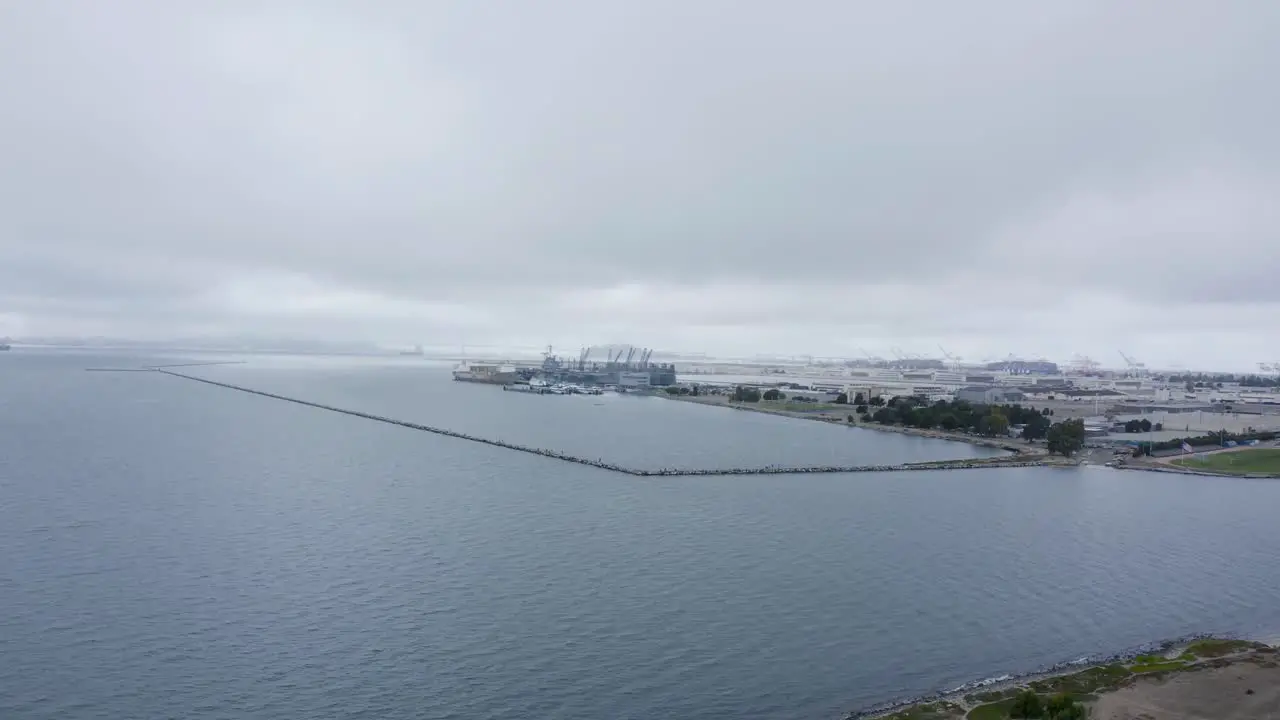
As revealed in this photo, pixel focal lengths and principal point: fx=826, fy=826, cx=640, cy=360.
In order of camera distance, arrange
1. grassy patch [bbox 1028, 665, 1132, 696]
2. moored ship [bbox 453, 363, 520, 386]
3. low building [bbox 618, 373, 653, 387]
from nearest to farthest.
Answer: grassy patch [bbox 1028, 665, 1132, 696] < low building [bbox 618, 373, 653, 387] < moored ship [bbox 453, 363, 520, 386]

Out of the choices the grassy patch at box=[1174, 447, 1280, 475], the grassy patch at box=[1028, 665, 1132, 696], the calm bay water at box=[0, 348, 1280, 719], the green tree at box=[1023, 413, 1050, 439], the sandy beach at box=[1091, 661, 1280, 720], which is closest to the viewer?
the sandy beach at box=[1091, 661, 1280, 720]

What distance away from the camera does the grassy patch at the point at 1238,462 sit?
Answer: 1282 centimetres

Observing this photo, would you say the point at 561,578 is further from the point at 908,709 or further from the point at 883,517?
the point at 883,517

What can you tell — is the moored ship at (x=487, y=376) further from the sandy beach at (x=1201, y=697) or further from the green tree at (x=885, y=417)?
the sandy beach at (x=1201, y=697)

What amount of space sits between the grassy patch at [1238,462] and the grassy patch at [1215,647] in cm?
920

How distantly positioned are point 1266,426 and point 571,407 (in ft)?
55.2

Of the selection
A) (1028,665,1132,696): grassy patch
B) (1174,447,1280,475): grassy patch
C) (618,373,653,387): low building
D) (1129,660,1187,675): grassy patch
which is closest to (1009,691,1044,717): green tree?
(1028,665,1132,696): grassy patch

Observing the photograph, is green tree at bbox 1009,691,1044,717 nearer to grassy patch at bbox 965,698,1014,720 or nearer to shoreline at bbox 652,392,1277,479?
grassy patch at bbox 965,698,1014,720

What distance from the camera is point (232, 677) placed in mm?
4469

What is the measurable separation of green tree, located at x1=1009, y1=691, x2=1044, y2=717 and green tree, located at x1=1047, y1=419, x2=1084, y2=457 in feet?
37.2

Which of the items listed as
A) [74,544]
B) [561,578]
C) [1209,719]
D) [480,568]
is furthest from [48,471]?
[1209,719]

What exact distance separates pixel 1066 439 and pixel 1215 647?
389 inches

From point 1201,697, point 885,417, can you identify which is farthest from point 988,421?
point 1201,697

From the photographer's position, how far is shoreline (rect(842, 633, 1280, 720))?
4145mm
